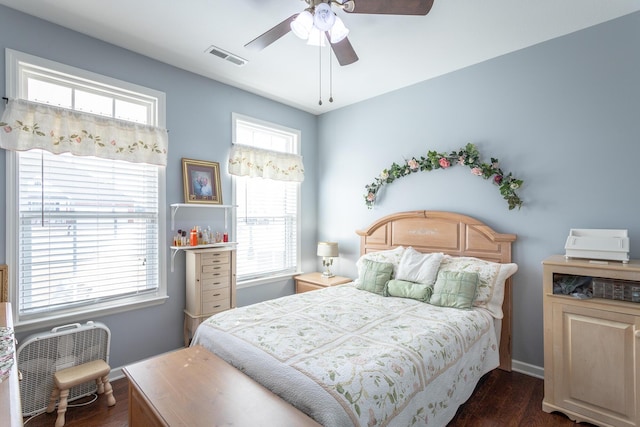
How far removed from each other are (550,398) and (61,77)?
4472mm

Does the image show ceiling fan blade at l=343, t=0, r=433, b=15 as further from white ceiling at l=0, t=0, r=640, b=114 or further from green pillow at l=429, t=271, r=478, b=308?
green pillow at l=429, t=271, r=478, b=308

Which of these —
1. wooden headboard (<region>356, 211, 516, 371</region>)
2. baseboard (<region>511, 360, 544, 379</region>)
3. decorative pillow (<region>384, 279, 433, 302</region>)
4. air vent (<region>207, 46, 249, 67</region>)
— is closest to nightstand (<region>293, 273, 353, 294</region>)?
wooden headboard (<region>356, 211, 516, 371</region>)

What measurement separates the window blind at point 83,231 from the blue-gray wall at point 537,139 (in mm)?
2661

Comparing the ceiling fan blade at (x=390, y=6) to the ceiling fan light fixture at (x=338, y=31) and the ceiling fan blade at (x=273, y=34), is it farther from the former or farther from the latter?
the ceiling fan blade at (x=273, y=34)

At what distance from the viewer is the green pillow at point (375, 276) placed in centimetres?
308

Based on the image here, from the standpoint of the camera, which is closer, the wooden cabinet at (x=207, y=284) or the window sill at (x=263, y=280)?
the wooden cabinet at (x=207, y=284)

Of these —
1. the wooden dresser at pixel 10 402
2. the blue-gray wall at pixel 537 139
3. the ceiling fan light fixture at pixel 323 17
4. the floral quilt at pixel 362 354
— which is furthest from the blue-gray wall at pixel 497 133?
the ceiling fan light fixture at pixel 323 17

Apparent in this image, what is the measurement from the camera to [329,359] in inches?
65.9

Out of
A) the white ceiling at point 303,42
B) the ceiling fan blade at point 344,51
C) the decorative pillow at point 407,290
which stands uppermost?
the white ceiling at point 303,42

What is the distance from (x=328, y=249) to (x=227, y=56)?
Answer: 8.08ft

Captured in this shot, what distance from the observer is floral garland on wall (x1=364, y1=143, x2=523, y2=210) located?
2850mm

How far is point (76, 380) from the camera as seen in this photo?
218 cm

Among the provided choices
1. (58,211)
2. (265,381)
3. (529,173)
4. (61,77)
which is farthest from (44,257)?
(529,173)

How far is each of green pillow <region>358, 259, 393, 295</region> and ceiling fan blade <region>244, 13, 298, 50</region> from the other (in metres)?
2.23
